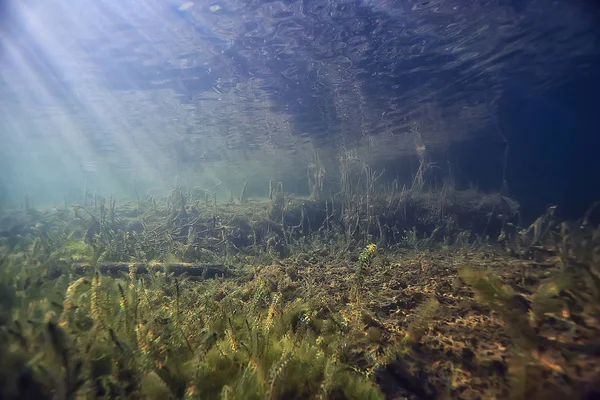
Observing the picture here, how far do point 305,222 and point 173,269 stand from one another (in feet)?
27.8

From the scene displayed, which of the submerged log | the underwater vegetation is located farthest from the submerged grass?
the submerged log

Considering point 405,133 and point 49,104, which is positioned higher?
point 49,104

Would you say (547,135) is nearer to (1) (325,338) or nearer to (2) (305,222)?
(2) (305,222)

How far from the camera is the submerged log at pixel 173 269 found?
23.8 ft

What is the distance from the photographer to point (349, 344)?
3215mm

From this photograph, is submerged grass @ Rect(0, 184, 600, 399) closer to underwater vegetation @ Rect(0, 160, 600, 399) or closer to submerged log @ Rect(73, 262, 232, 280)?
underwater vegetation @ Rect(0, 160, 600, 399)

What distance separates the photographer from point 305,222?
15.2m

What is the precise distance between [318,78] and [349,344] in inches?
595

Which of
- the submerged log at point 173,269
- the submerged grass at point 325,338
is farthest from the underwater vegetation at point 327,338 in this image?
the submerged log at point 173,269

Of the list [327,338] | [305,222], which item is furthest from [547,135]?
[327,338]

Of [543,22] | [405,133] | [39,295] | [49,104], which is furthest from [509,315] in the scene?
[49,104]

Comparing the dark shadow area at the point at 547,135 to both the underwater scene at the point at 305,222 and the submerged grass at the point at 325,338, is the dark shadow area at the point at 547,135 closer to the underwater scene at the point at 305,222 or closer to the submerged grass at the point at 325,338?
the underwater scene at the point at 305,222

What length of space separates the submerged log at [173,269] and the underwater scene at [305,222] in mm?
79

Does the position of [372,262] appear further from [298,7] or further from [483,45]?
[483,45]
